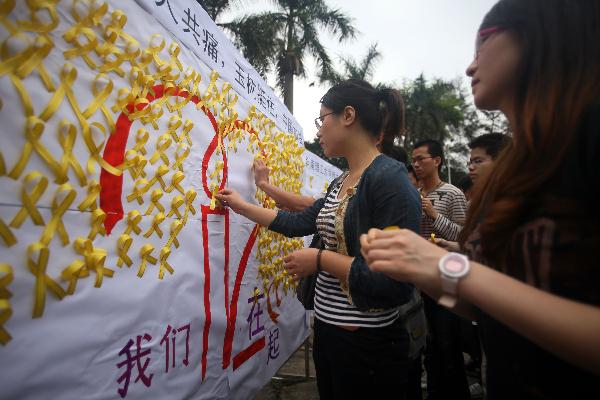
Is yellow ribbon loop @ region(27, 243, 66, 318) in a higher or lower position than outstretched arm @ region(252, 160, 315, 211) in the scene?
lower

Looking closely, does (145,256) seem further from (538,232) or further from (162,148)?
(538,232)

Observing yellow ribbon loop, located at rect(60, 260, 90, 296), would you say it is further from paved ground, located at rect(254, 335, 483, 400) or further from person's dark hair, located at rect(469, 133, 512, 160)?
person's dark hair, located at rect(469, 133, 512, 160)

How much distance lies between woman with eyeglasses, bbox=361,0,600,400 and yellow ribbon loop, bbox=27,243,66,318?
0.68 metres

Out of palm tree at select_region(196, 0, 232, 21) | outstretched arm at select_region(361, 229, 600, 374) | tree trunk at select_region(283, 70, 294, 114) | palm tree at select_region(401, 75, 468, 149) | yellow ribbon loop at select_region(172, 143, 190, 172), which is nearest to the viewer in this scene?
outstretched arm at select_region(361, 229, 600, 374)

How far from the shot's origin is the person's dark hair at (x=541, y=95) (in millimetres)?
581

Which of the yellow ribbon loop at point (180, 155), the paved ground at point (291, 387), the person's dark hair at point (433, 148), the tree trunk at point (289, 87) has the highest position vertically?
the tree trunk at point (289, 87)

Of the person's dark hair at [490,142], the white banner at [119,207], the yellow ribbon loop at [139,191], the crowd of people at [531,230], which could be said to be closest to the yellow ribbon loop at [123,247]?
the white banner at [119,207]

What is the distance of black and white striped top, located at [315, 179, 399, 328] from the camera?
122cm

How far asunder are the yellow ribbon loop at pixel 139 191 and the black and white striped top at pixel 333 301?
64cm

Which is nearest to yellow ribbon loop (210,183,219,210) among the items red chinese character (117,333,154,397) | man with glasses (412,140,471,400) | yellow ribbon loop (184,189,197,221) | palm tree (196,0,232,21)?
yellow ribbon loop (184,189,197,221)

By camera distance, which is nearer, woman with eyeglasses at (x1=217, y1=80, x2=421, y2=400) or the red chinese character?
the red chinese character

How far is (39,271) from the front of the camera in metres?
0.75

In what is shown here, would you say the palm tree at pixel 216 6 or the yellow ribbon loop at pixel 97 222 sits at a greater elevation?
the palm tree at pixel 216 6

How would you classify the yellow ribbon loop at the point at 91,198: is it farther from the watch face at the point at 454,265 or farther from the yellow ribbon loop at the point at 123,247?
the watch face at the point at 454,265
